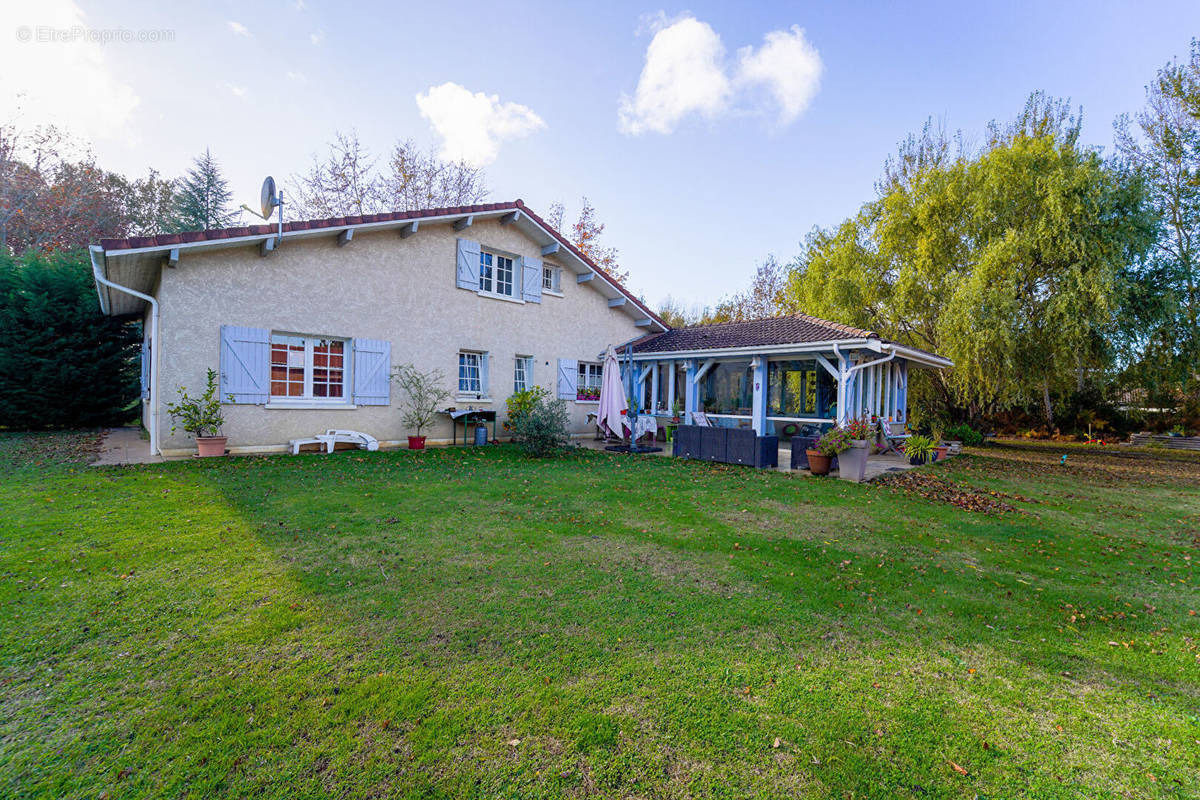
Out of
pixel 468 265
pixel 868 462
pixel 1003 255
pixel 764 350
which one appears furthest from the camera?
pixel 1003 255

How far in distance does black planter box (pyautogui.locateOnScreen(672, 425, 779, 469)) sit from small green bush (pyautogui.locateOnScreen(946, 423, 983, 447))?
28.6 ft

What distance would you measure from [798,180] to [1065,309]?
7713 millimetres

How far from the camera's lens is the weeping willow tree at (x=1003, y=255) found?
12.8 meters

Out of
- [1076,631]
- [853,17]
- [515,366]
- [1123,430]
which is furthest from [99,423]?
[1123,430]

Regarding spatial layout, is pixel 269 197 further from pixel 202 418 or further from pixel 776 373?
pixel 776 373

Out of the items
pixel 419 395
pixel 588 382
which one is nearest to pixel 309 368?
pixel 419 395

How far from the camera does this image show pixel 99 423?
14008mm

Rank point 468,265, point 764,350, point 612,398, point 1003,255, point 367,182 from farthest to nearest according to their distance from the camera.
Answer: point 367,182 → point 1003,255 → point 468,265 → point 612,398 → point 764,350

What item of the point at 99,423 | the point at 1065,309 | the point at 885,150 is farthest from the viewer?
the point at 885,150

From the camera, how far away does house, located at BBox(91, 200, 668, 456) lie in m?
8.63

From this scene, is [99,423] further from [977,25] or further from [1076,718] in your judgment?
[977,25]

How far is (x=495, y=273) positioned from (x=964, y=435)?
1485 centimetres

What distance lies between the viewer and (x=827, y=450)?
351 inches

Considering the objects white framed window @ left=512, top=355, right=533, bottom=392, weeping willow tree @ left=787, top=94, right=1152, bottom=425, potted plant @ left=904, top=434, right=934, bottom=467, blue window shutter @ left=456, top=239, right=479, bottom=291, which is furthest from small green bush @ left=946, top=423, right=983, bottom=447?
blue window shutter @ left=456, top=239, right=479, bottom=291
